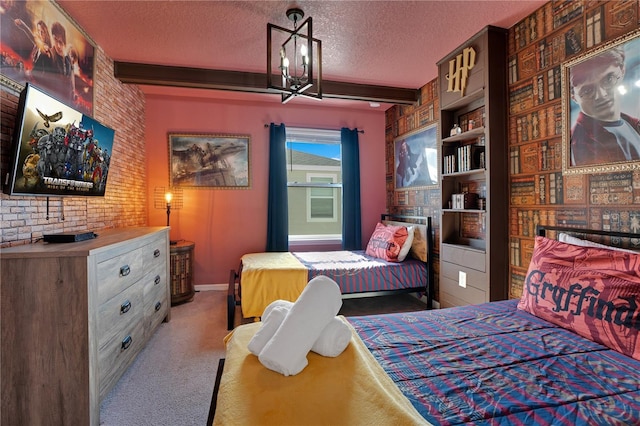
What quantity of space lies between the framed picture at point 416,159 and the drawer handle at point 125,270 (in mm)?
3236

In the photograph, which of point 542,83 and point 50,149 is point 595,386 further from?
point 50,149

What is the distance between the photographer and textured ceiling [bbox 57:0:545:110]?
228cm

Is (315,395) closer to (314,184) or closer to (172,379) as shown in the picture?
(172,379)

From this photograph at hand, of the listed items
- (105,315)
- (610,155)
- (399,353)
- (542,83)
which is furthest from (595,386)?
(105,315)

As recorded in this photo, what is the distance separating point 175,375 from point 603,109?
3.39 m

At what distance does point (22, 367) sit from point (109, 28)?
103 inches

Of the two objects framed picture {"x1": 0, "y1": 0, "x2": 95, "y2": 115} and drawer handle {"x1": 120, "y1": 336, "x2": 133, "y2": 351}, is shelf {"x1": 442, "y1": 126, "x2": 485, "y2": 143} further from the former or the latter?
framed picture {"x1": 0, "y1": 0, "x2": 95, "y2": 115}

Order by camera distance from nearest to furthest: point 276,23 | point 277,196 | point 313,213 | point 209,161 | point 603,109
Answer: point 603,109, point 276,23, point 209,161, point 277,196, point 313,213

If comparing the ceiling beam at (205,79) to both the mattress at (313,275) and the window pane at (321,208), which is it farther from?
the mattress at (313,275)

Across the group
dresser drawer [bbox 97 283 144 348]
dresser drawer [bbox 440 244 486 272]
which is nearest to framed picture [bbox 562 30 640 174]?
dresser drawer [bbox 440 244 486 272]

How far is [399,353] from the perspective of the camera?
129 cm

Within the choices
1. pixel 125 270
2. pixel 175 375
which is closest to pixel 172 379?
pixel 175 375

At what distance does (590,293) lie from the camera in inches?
56.6

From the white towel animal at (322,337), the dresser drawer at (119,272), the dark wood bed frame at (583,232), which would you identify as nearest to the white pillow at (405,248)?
the dark wood bed frame at (583,232)
